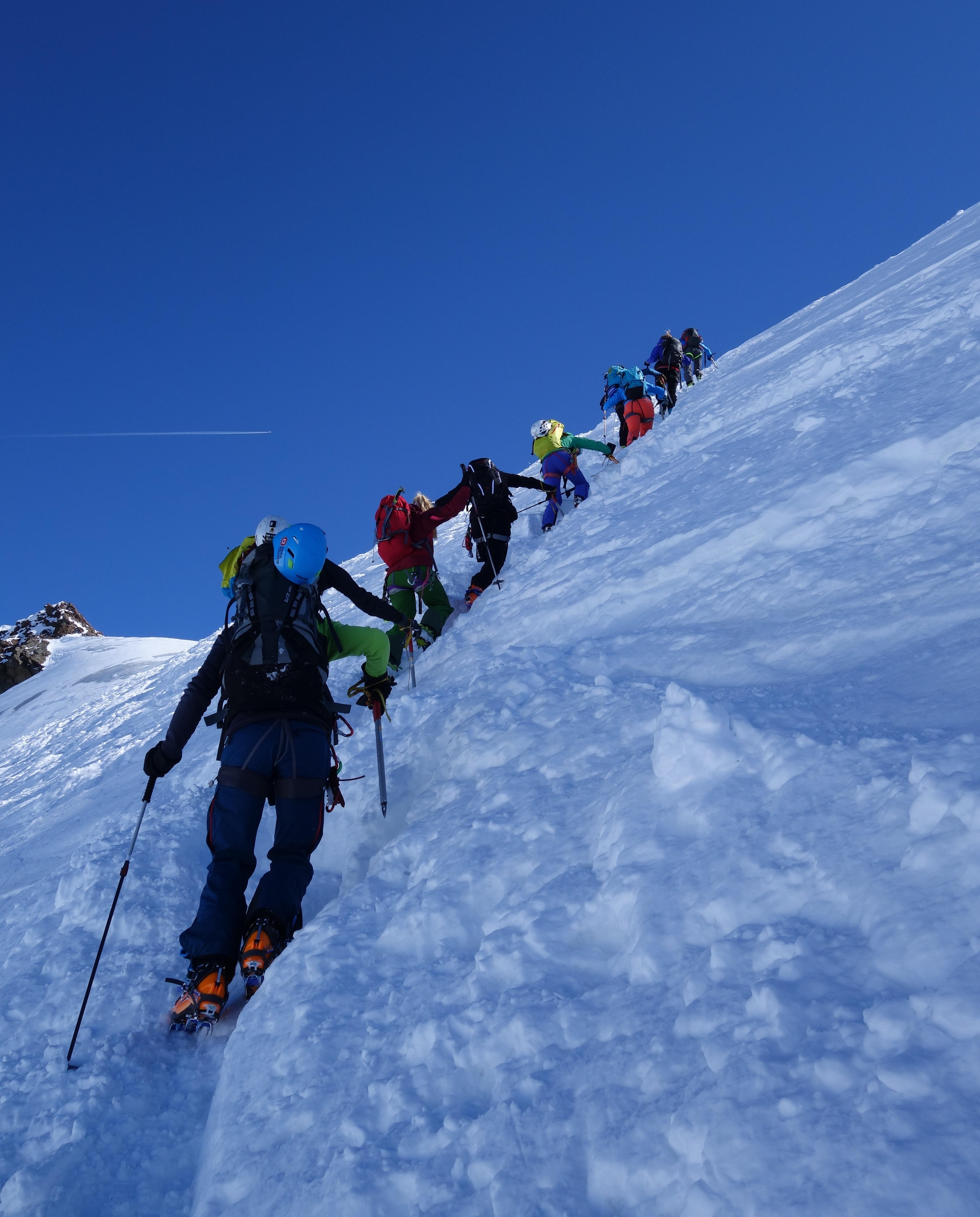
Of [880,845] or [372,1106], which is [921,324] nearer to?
[880,845]

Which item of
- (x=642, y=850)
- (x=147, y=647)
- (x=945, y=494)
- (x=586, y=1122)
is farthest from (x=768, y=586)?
(x=147, y=647)

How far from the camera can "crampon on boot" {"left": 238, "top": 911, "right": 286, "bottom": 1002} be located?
331 cm

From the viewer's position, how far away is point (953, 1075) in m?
1.53

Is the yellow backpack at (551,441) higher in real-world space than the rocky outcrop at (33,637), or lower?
lower

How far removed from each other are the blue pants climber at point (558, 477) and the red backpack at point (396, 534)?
2.92m

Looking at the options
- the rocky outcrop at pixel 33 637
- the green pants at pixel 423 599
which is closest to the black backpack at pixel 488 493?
the green pants at pixel 423 599

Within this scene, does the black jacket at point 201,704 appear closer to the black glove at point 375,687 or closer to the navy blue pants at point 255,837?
the navy blue pants at point 255,837

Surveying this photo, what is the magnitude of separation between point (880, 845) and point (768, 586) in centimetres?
236

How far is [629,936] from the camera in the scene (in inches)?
93.2

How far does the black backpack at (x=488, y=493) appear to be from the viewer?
30.2ft

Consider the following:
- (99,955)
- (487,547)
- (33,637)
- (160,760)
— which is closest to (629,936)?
(99,955)

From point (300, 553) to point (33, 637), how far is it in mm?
33622

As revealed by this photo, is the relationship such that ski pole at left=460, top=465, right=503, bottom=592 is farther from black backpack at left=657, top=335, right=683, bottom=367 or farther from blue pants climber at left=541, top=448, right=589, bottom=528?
black backpack at left=657, top=335, right=683, bottom=367

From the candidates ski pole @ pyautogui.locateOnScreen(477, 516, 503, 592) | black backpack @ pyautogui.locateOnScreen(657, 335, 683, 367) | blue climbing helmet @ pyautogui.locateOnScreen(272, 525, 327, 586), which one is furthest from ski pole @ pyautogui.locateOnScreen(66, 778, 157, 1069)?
black backpack @ pyautogui.locateOnScreen(657, 335, 683, 367)
